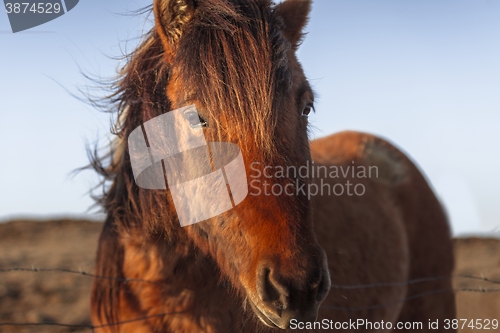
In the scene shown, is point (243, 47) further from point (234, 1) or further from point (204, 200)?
point (204, 200)

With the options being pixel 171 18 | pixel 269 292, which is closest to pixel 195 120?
pixel 171 18

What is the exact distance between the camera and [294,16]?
8.45 feet

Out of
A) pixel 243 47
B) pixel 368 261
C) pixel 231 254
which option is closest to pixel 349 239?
pixel 368 261

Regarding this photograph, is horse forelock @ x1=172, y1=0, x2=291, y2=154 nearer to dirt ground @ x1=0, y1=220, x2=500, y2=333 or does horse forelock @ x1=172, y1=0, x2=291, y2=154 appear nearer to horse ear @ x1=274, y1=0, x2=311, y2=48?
horse ear @ x1=274, y1=0, x2=311, y2=48

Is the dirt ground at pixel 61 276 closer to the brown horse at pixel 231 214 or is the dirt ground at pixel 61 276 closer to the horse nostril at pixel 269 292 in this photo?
the brown horse at pixel 231 214

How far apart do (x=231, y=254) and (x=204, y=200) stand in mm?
273

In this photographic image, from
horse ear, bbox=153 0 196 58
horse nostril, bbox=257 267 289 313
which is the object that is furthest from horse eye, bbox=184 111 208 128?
horse nostril, bbox=257 267 289 313

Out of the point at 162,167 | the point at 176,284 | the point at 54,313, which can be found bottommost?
the point at 54,313

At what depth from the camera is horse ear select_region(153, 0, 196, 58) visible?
214cm

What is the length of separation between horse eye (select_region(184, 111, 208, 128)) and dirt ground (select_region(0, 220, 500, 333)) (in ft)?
6.73

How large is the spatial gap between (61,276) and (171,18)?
6.68 m

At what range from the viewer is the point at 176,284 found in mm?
2287

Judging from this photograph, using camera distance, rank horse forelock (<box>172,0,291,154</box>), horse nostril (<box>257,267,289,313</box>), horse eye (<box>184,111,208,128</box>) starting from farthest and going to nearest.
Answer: horse eye (<box>184,111,208,128</box>) → horse forelock (<box>172,0,291,154</box>) → horse nostril (<box>257,267,289,313</box>)

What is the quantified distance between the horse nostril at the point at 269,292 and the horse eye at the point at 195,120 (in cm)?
69
